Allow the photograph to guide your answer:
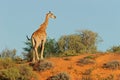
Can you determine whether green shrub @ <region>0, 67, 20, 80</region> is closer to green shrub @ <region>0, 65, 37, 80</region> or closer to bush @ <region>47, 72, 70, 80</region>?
green shrub @ <region>0, 65, 37, 80</region>

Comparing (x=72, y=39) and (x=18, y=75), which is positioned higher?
(x=72, y=39)

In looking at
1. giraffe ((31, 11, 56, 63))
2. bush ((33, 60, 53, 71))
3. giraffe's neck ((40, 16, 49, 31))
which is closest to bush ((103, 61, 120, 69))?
bush ((33, 60, 53, 71))

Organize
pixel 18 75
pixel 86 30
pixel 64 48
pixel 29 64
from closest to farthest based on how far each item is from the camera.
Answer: pixel 18 75 → pixel 29 64 → pixel 64 48 → pixel 86 30

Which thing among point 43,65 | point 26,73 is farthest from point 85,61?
point 26,73

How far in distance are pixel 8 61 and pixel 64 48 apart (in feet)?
51.4

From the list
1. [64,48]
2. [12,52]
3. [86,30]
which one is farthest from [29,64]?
[86,30]

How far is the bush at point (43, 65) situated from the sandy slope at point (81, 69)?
241 millimetres

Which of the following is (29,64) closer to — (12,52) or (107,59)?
(107,59)

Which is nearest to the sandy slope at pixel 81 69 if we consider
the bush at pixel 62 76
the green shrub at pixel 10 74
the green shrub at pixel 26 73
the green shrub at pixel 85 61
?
the green shrub at pixel 85 61

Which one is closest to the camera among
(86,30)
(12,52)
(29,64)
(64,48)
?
(29,64)

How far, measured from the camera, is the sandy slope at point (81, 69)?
3034 centimetres

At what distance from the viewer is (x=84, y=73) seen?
30.8 m

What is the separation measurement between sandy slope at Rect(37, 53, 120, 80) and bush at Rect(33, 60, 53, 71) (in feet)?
0.79

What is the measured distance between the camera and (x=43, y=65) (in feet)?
102
